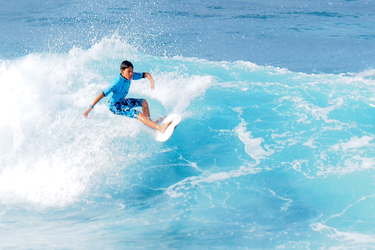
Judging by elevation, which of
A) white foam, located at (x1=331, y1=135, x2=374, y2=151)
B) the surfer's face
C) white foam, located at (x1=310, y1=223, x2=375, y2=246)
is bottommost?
white foam, located at (x1=310, y1=223, x2=375, y2=246)

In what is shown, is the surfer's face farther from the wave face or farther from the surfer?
the wave face

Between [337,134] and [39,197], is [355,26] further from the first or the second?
[39,197]

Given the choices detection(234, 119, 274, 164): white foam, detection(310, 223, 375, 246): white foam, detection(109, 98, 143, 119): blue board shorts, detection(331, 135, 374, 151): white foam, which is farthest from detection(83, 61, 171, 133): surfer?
detection(331, 135, 374, 151): white foam

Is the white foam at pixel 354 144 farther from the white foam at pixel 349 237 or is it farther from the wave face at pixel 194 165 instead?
the white foam at pixel 349 237

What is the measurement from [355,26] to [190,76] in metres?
10.9

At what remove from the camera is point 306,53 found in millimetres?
14469

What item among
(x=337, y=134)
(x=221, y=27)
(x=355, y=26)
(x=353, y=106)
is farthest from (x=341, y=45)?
(x=337, y=134)

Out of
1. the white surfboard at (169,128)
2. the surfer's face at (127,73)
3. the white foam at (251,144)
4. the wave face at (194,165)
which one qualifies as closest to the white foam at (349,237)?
the wave face at (194,165)

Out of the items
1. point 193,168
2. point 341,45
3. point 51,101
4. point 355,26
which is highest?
point 355,26

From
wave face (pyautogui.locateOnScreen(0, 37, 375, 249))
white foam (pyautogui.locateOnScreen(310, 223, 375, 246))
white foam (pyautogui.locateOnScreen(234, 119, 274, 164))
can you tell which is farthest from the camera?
white foam (pyautogui.locateOnScreen(234, 119, 274, 164))

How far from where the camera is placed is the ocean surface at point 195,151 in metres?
5.83

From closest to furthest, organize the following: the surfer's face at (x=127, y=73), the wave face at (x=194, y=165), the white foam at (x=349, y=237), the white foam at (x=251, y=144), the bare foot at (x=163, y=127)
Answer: the white foam at (x=349, y=237) < the wave face at (x=194, y=165) < the surfer's face at (x=127, y=73) < the bare foot at (x=163, y=127) < the white foam at (x=251, y=144)

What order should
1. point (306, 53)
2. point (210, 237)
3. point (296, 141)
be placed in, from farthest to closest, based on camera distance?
point (306, 53), point (296, 141), point (210, 237)

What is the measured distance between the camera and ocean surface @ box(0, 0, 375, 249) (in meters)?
5.83
